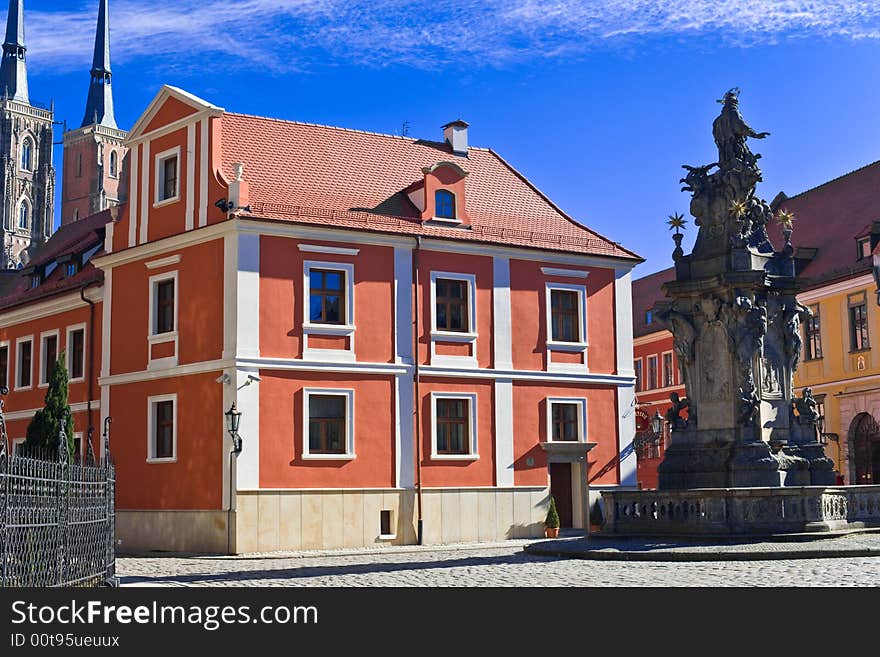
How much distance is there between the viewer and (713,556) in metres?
17.6

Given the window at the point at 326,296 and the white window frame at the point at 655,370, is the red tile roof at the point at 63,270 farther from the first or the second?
the white window frame at the point at 655,370

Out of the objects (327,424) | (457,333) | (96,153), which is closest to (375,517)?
(327,424)

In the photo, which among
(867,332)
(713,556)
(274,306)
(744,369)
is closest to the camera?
(713,556)

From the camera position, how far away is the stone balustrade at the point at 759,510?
19.0 m

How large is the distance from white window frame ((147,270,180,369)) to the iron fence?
14809mm

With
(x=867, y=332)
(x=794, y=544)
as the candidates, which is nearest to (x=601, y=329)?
(x=867, y=332)

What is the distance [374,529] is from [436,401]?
388cm

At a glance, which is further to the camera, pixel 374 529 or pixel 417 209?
pixel 417 209

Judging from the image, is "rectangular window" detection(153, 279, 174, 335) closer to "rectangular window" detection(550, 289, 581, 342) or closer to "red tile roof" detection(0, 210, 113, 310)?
"red tile roof" detection(0, 210, 113, 310)

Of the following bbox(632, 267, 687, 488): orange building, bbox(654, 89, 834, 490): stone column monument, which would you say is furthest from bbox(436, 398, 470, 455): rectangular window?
bbox(632, 267, 687, 488): orange building

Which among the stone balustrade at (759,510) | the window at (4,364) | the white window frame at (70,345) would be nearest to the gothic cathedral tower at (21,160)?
the window at (4,364)

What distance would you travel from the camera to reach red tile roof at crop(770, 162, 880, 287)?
43.5 m

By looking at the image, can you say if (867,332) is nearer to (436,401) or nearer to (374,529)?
(436,401)

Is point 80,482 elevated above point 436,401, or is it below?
below
